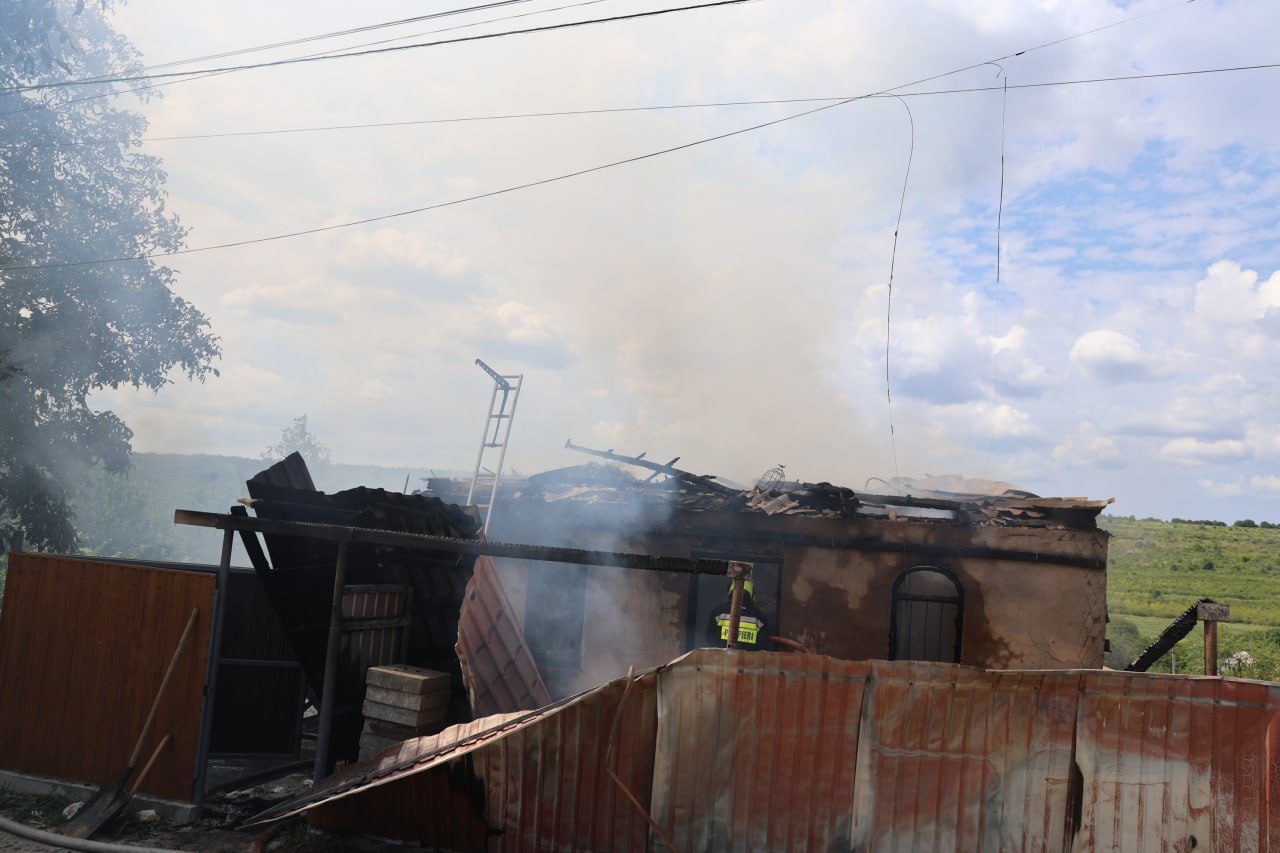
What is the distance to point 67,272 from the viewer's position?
1884 centimetres

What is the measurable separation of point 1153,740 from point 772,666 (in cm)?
233

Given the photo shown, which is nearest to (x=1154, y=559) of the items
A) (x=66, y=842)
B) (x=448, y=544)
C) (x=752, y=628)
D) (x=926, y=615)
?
(x=926, y=615)

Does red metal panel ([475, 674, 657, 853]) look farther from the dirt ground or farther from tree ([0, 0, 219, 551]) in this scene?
tree ([0, 0, 219, 551])

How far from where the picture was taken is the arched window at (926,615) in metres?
10.7

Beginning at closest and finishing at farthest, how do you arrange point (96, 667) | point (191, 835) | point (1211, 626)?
1. point (1211, 626)
2. point (191, 835)
3. point (96, 667)

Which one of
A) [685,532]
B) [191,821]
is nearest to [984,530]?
[685,532]

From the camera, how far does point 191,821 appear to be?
7.02 meters

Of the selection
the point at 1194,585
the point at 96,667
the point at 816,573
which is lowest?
the point at 96,667

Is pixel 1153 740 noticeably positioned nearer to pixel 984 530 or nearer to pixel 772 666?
pixel 772 666

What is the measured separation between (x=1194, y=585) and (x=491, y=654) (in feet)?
164

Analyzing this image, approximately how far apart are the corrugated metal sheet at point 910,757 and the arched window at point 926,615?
19.6 feet

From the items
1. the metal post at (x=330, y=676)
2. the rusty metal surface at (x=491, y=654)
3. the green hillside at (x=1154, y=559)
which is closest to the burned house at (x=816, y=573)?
the rusty metal surface at (x=491, y=654)

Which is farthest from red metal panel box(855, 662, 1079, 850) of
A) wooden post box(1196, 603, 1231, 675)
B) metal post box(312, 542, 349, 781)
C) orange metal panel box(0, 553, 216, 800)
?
orange metal panel box(0, 553, 216, 800)

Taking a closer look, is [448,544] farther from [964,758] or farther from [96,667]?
[964,758]
